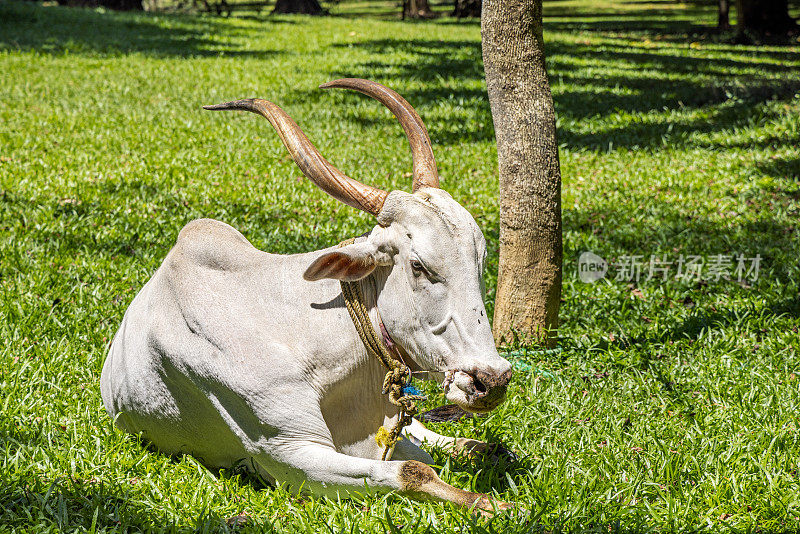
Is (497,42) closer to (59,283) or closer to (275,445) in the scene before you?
(275,445)

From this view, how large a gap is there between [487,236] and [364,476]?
3421 mm

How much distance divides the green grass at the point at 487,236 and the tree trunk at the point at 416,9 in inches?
510

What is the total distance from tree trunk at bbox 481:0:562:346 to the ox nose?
Answer: 178cm

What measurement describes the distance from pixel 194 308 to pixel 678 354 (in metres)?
2.70

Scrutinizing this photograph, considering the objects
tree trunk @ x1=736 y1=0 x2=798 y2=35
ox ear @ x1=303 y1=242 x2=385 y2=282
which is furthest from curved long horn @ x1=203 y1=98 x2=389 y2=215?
tree trunk @ x1=736 y1=0 x2=798 y2=35

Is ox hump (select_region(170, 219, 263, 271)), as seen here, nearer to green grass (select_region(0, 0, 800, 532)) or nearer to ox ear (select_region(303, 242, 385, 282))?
ox ear (select_region(303, 242, 385, 282))

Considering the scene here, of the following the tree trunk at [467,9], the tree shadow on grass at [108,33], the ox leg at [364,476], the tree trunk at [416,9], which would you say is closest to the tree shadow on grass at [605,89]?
the tree shadow on grass at [108,33]

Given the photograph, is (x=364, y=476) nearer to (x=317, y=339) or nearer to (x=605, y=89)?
(x=317, y=339)

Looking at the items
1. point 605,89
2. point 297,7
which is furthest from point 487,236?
point 297,7

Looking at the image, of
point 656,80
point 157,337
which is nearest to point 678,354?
point 157,337

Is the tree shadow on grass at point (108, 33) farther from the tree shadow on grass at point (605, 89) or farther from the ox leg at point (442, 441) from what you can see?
the ox leg at point (442, 441)

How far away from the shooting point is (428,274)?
245 cm

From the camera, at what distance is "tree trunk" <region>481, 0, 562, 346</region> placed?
3.88m

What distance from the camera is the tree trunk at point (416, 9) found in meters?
25.3
